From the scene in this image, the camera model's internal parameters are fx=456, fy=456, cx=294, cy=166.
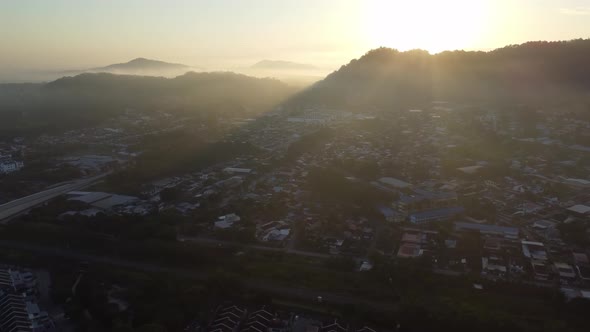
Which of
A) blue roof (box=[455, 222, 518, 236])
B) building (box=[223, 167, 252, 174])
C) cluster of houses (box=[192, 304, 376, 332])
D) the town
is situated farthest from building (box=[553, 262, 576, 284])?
building (box=[223, 167, 252, 174])

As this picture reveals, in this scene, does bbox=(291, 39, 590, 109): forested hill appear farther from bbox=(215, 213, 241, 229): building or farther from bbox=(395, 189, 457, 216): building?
bbox=(215, 213, 241, 229): building

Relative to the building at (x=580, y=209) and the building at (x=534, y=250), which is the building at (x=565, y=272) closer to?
the building at (x=534, y=250)

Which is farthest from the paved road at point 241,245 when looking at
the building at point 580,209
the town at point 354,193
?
the building at point 580,209

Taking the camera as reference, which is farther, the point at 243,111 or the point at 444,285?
the point at 243,111

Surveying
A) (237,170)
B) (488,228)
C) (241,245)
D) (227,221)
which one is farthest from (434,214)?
(237,170)

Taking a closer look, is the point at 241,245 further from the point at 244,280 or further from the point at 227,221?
the point at 244,280

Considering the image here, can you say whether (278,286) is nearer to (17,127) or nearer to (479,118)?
(479,118)

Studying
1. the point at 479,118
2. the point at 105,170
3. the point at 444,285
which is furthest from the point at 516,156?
the point at 105,170
